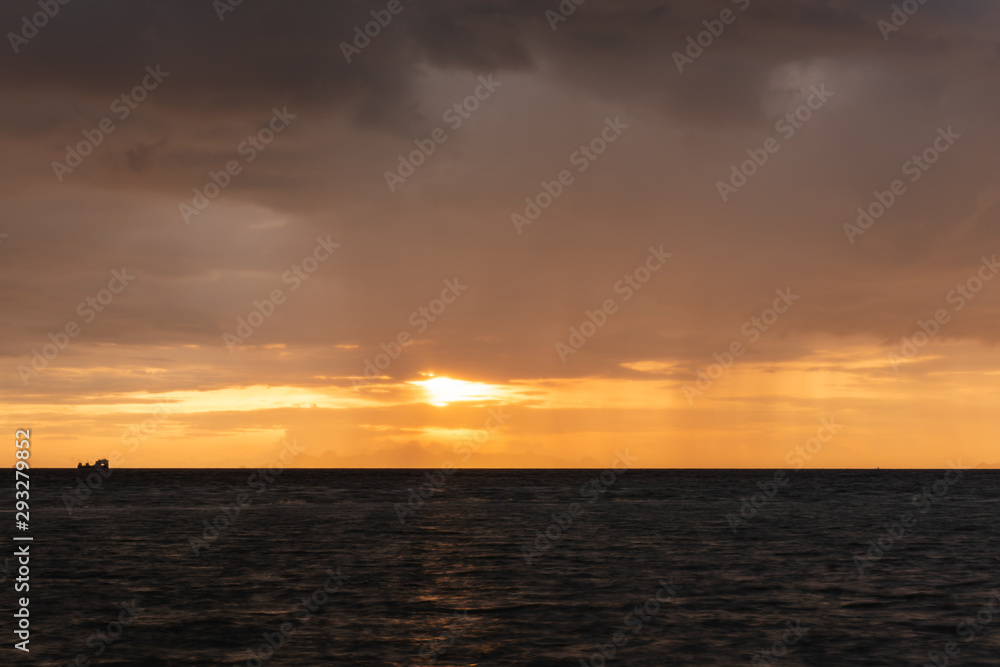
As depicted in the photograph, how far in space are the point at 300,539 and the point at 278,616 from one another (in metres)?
31.4

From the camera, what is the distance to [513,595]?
36844mm

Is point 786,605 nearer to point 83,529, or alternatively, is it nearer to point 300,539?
point 300,539

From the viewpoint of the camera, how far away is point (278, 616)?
31.9 m

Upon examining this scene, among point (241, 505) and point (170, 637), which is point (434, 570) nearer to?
point (170, 637)

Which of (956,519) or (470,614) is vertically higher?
(956,519)

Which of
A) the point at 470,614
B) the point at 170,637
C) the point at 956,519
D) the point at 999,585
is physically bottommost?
the point at 170,637

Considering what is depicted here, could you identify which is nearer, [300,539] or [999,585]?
[999,585]

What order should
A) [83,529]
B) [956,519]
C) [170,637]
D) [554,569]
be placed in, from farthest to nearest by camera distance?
1. [956,519]
2. [83,529]
3. [554,569]
4. [170,637]

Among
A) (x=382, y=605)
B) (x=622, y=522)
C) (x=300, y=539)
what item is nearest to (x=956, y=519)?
(x=622, y=522)

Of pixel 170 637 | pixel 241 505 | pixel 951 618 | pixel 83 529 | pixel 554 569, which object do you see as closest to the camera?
pixel 170 637

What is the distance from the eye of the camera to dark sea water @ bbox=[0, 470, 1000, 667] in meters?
26.8

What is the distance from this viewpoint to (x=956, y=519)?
8419cm

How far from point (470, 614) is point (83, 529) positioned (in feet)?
173

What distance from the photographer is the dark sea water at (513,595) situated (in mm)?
26766
